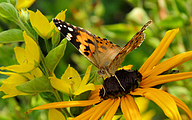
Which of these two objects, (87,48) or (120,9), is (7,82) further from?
(120,9)

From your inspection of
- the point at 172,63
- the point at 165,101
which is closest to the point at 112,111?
the point at 165,101

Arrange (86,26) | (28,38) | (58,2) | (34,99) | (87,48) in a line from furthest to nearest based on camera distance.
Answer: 1. (58,2)
2. (86,26)
3. (34,99)
4. (87,48)
5. (28,38)

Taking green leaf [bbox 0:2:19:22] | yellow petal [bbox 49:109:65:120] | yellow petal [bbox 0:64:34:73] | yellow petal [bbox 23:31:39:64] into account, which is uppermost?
green leaf [bbox 0:2:19:22]

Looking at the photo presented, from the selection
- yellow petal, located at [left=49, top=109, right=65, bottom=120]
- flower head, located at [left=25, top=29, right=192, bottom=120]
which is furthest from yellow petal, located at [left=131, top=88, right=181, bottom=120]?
yellow petal, located at [left=49, top=109, right=65, bottom=120]

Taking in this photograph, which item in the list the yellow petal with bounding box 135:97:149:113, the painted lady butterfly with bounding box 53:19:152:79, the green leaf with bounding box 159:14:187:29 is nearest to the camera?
the painted lady butterfly with bounding box 53:19:152:79

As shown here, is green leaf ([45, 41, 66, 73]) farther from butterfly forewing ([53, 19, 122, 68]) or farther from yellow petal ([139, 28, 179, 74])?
yellow petal ([139, 28, 179, 74])

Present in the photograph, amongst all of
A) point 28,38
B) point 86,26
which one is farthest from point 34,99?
point 86,26

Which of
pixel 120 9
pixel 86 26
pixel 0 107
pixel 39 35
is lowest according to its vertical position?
pixel 39 35

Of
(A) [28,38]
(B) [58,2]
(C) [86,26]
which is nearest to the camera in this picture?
(A) [28,38]

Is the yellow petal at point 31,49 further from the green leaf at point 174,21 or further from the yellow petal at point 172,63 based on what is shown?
the green leaf at point 174,21
